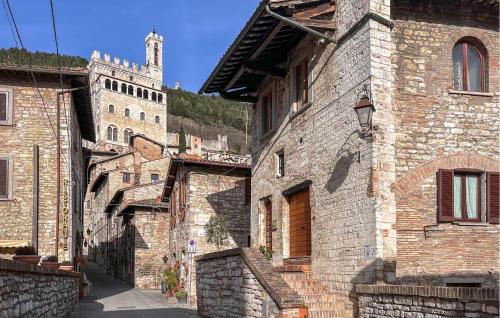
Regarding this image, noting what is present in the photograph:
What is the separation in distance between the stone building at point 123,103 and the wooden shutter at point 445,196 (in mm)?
77314

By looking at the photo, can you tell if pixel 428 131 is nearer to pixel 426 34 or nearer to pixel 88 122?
pixel 426 34

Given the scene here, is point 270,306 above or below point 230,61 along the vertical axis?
below

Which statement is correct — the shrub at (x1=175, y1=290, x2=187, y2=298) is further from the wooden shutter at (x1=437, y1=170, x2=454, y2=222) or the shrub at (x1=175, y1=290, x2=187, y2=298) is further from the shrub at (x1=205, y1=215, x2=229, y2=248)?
the wooden shutter at (x1=437, y1=170, x2=454, y2=222)

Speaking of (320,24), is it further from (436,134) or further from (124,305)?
(124,305)

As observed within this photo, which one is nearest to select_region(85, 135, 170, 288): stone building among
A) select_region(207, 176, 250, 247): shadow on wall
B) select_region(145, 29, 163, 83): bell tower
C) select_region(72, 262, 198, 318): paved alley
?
select_region(72, 262, 198, 318): paved alley

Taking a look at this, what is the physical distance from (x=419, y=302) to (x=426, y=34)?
19.1 feet

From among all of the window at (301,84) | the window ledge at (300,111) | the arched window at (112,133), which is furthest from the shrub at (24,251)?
the arched window at (112,133)

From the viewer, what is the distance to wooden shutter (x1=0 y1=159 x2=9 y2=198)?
733 inches

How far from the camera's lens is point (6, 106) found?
1902 centimetres

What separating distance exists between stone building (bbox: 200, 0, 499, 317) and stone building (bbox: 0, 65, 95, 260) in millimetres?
9230

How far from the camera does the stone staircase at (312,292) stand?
11180mm

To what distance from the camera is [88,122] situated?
25328 mm

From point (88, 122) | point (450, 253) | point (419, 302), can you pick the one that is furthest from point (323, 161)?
point (88, 122)

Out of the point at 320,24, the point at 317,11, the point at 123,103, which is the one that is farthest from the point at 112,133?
the point at 320,24
